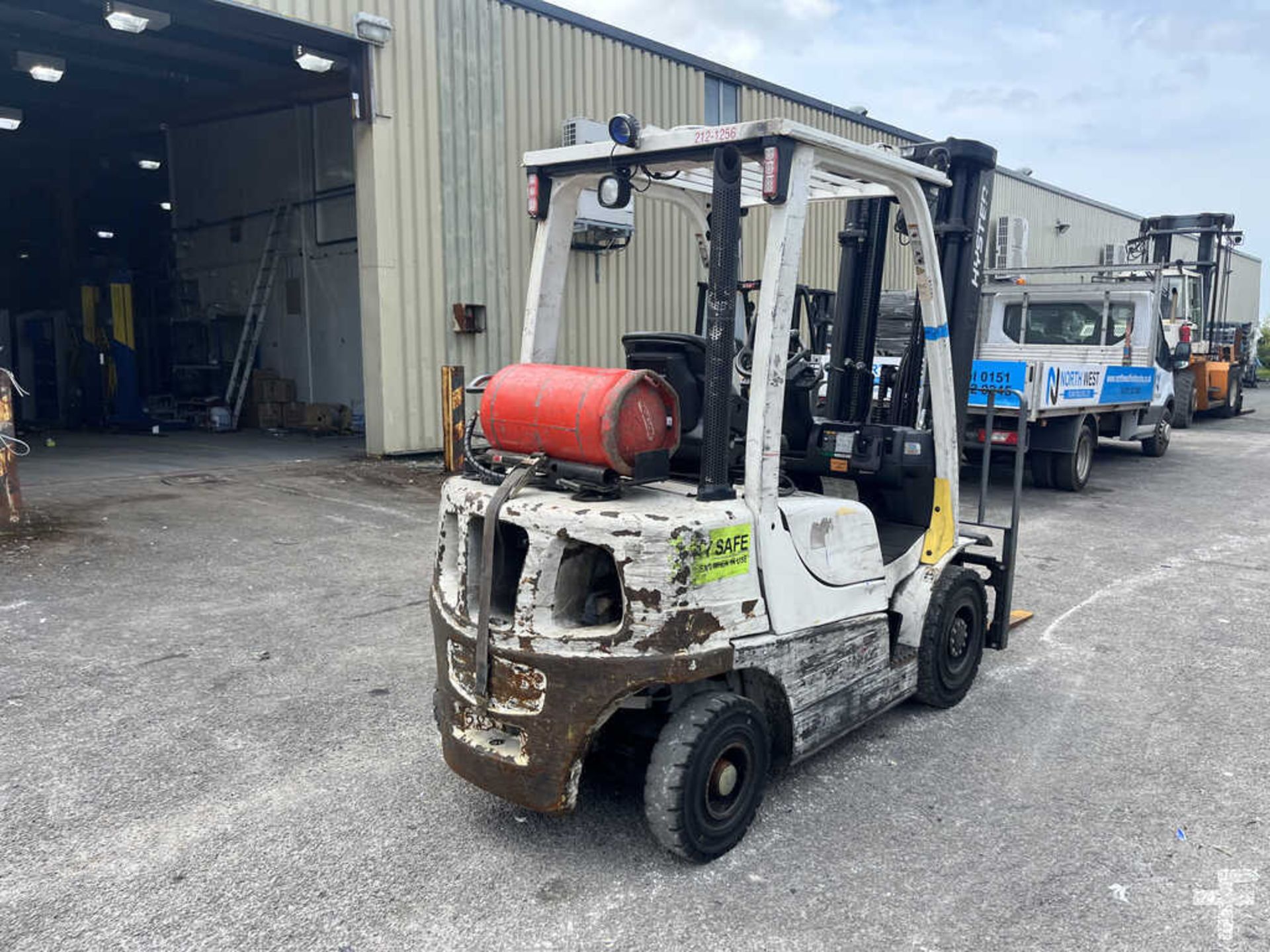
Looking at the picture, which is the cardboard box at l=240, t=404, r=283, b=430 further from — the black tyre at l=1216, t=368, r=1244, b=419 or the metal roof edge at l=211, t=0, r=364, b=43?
the black tyre at l=1216, t=368, r=1244, b=419

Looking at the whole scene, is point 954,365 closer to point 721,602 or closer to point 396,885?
point 721,602

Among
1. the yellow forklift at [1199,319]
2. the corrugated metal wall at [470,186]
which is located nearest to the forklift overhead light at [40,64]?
the corrugated metal wall at [470,186]

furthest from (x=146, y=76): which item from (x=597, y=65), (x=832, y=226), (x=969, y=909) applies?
(x=969, y=909)

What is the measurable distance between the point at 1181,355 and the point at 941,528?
1227cm

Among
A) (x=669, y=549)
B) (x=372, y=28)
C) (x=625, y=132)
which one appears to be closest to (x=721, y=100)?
(x=372, y=28)

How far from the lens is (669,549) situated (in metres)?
3.13

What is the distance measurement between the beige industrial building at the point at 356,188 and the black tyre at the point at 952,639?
20.2 feet

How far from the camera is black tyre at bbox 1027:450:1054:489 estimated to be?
11.5 m

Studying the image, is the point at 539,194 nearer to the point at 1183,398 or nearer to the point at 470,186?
the point at 470,186

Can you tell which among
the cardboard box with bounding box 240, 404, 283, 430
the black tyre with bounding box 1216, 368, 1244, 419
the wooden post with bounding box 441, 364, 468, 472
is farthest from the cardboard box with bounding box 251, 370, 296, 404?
the black tyre with bounding box 1216, 368, 1244, 419

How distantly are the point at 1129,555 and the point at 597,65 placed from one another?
10.5 m

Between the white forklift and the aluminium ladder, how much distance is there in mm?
14654

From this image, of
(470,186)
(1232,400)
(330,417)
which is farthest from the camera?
(1232,400)

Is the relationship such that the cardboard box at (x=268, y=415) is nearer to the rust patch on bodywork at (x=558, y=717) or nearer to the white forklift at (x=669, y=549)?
the white forklift at (x=669, y=549)
